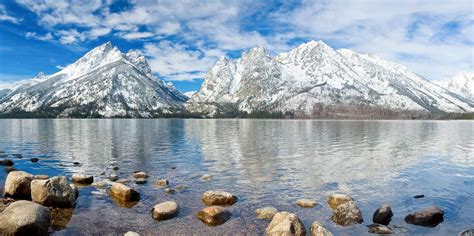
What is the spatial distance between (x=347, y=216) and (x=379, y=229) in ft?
8.82

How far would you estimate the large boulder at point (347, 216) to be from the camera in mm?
28094

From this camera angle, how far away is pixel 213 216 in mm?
28188

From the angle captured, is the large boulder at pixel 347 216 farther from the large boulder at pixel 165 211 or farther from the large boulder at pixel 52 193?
the large boulder at pixel 52 193

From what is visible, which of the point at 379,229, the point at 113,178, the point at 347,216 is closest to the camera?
the point at 379,229

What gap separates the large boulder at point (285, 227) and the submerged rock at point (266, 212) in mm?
3181

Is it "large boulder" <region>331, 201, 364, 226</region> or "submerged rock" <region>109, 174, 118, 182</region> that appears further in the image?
"submerged rock" <region>109, 174, 118, 182</region>

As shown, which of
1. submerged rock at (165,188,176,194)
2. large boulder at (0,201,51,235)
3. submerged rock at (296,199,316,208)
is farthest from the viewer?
submerged rock at (165,188,176,194)

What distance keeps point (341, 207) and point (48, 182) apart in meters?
24.6

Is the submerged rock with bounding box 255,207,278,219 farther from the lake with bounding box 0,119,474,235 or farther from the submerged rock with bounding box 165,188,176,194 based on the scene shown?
the submerged rock with bounding box 165,188,176,194

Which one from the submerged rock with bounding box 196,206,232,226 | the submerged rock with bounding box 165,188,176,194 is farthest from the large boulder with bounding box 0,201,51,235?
the submerged rock with bounding box 165,188,176,194

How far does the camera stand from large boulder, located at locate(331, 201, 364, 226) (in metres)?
28.1

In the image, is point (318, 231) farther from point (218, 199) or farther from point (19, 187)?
point (19, 187)

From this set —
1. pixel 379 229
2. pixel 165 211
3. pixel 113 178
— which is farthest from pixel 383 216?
pixel 113 178

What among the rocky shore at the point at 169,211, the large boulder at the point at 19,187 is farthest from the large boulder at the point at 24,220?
the large boulder at the point at 19,187
